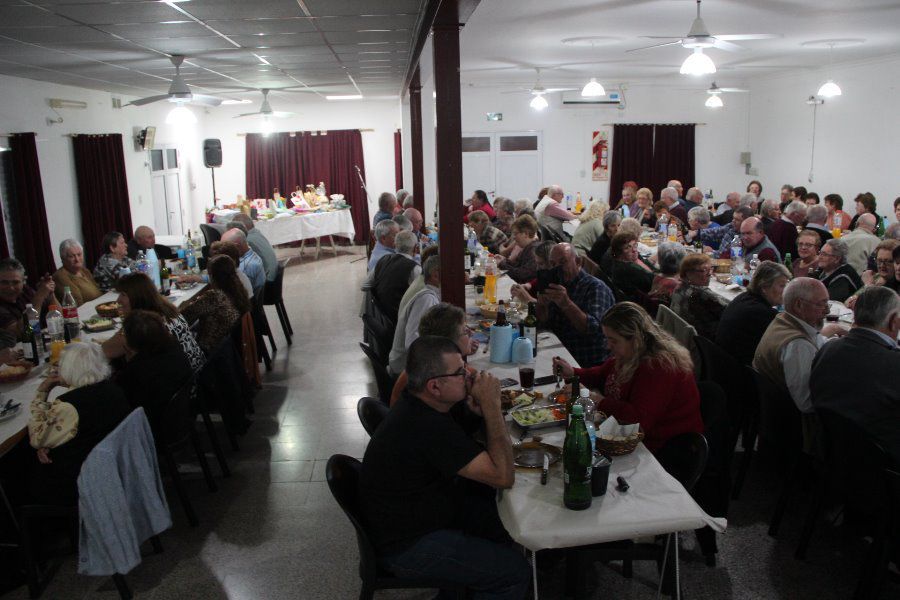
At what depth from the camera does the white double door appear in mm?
13203

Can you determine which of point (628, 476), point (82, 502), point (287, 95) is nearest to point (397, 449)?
point (628, 476)

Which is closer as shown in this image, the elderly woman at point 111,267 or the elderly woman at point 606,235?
the elderly woman at point 111,267

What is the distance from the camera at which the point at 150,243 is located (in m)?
7.10

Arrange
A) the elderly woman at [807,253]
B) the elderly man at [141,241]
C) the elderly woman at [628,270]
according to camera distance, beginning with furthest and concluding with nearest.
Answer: the elderly man at [141,241]
the elderly woman at [807,253]
the elderly woman at [628,270]

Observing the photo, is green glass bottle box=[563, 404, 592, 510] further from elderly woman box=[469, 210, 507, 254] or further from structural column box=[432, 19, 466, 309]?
elderly woman box=[469, 210, 507, 254]

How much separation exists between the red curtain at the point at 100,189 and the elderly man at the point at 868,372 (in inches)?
324

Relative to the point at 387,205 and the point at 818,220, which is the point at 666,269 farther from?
the point at 387,205

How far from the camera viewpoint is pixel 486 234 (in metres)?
8.09

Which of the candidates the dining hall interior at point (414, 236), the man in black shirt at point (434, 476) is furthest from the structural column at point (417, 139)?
the man in black shirt at point (434, 476)

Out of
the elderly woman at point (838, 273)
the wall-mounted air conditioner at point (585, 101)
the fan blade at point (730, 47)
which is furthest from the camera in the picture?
the wall-mounted air conditioner at point (585, 101)

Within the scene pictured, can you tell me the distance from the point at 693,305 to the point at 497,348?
1545 millimetres

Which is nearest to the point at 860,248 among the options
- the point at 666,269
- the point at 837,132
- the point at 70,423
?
the point at 666,269

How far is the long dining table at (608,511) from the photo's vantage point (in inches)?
82.9

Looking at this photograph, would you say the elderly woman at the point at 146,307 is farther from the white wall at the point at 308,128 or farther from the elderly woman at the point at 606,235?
the white wall at the point at 308,128
